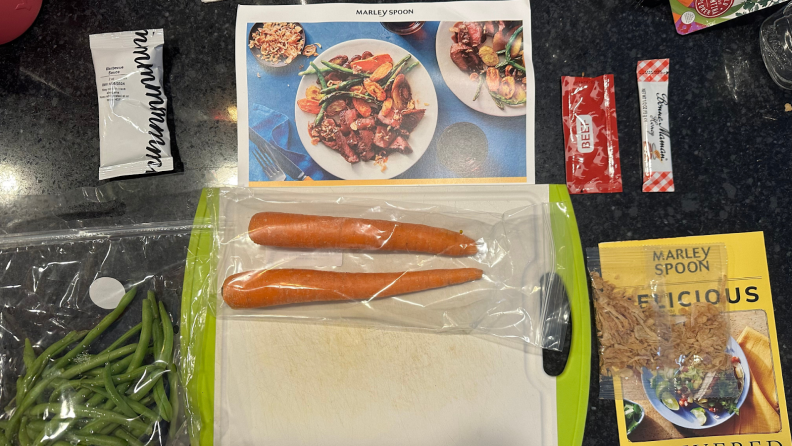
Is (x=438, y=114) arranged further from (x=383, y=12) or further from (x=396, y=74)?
(x=383, y=12)

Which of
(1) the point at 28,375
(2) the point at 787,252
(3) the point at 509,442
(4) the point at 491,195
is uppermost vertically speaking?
(4) the point at 491,195

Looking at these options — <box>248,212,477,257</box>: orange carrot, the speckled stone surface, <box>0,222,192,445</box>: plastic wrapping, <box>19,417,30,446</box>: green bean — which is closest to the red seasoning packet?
the speckled stone surface

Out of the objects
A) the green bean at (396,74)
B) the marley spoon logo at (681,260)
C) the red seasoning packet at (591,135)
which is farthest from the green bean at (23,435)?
the marley spoon logo at (681,260)

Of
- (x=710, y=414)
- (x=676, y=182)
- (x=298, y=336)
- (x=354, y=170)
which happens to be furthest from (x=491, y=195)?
(x=710, y=414)

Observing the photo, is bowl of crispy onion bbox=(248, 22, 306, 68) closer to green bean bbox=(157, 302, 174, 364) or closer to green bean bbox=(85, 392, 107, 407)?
green bean bbox=(157, 302, 174, 364)

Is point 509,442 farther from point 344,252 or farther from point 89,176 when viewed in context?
point 89,176

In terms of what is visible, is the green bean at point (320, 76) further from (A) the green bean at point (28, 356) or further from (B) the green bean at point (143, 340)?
(A) the green bean at point (28, 356)
